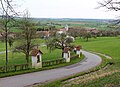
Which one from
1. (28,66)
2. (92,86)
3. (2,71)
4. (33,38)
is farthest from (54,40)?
(92,86)

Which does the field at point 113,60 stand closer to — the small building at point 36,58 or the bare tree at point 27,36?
the small building at point 36,58

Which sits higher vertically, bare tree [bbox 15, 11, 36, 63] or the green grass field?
bare tree [bbox 15, 11, 36, 63]

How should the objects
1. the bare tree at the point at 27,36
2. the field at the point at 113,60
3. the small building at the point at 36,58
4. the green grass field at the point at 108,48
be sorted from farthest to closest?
1. the green grass field at the point at 108,48
2. the bare tree at the point at 27,36
3. the small building at the point at 36,58
4. the field at the point at 113,60

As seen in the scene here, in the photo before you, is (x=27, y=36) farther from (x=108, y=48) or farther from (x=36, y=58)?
(x=108, y=48)

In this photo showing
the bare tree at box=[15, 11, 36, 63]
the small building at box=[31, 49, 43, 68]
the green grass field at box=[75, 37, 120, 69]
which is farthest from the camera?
the green grass field at box=[75, 37, 120, 69]

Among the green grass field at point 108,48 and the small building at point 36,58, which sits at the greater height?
the small building at point 36,58

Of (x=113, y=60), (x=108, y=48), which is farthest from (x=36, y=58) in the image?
(x=108, y=48)

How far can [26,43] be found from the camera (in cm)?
3553

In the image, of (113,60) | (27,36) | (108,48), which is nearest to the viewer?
(27,36)

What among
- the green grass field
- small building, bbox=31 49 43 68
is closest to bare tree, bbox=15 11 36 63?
small building, bbox=31 49 43 68

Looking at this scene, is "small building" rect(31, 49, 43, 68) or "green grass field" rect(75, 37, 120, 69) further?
"green grass field" rect(75, 37, 120, 69)

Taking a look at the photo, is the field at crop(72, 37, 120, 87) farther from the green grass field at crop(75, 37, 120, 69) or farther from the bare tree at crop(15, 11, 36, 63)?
the bare tree at crop(15, 11, 36, 63)

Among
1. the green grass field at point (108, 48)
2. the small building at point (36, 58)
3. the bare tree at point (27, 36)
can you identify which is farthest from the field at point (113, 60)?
the bare tree at point (27, 36)

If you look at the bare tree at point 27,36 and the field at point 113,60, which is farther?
the bare tree at point 27,36
